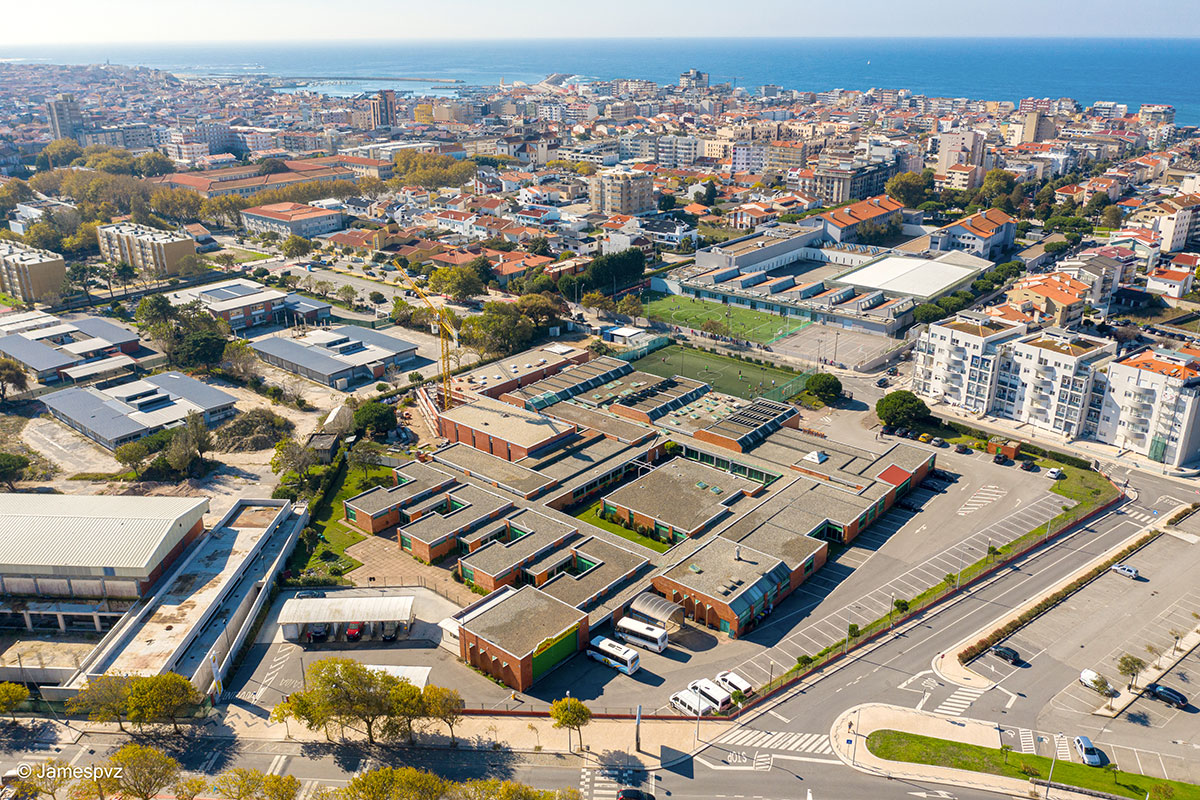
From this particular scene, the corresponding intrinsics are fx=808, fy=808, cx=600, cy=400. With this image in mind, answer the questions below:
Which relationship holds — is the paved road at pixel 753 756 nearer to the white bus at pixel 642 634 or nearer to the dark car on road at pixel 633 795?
the dark car on road at pixel 633 795

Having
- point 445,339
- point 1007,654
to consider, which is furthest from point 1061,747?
point 445,339

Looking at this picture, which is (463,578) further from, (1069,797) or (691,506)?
(1069,797)

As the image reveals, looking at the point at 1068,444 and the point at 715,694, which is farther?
the point at 1068,444

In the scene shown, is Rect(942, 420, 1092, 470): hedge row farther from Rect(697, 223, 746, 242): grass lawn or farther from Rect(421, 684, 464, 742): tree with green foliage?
Rect(697, 223, 746, 242): grass lawn

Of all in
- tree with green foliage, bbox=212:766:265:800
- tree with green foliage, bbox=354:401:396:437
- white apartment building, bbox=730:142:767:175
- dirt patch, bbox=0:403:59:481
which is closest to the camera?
tree with green foliage, bbox=212:766:265:800

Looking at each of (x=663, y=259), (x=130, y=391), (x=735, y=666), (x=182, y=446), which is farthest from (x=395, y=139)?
(x=735, y=666)

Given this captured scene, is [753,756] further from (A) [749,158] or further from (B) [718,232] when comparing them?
(A) [749,158]

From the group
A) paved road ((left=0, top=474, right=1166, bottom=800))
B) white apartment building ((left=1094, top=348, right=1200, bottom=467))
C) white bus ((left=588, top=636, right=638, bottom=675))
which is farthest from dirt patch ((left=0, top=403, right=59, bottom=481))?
white apartment building ((left=1094, top=348, right=1200, bottom=467))
